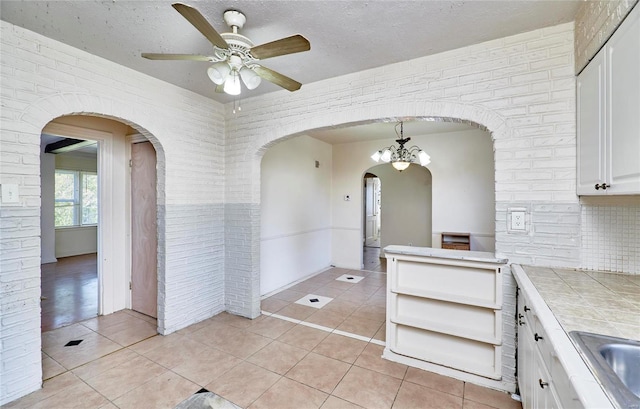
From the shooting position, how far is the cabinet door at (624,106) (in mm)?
1291

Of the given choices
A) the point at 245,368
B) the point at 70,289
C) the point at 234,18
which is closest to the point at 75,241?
the point at 70,289

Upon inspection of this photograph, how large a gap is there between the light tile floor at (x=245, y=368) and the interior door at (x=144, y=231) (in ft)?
0.86

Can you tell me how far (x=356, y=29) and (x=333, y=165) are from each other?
429 centimetres

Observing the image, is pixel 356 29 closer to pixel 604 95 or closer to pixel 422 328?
pixel 604 95

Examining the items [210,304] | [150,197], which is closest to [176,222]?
[150,197]

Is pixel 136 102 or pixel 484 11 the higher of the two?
pixel 484 11

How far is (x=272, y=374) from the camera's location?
2.42m

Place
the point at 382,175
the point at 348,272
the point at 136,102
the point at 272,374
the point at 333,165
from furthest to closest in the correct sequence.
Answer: the point at 382,175 → the point at 333,165 → the point at 348,272 → the point at 136,102 → the point at 272,374

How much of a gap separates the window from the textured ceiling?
20.5 feet

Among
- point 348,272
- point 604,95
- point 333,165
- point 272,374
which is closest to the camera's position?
point 604,95

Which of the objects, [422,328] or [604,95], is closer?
[604,95]

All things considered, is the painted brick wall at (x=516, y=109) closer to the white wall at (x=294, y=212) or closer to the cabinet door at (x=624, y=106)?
the cabinet door at (x=624, y=106)

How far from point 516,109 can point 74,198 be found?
31.5 feet

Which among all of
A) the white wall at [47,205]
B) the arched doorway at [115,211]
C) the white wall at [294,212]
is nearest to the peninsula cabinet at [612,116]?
the white wall at [294,212]
